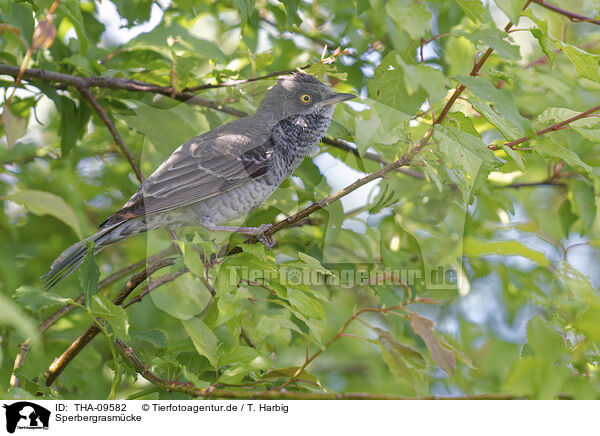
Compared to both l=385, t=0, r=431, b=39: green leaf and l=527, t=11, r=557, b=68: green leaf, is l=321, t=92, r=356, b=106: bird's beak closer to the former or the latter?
l=385, t=0, r=431, b=39: green leaf

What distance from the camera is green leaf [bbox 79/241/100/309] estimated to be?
2.07 meters

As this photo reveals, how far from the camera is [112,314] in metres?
2.03

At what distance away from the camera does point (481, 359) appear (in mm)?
5219

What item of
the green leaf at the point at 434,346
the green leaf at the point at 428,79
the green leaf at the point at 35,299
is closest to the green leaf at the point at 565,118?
the green leaf at the point at 428,79

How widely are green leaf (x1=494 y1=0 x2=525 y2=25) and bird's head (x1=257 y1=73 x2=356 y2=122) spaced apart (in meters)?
1.33

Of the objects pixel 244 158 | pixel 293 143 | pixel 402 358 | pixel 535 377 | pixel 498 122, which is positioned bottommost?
pixel 535 377

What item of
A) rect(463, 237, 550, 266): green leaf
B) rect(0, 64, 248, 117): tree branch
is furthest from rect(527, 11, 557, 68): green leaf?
rect(0, 64, 248, 117): tree branch

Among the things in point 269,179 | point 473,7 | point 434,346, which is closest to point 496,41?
point 473,7

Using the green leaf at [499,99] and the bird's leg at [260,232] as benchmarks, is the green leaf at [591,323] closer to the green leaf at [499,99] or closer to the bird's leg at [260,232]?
the green leaf at [499,99]

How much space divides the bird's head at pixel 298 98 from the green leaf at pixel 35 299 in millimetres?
1826

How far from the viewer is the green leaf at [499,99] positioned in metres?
2.08

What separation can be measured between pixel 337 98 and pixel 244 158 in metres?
0.71

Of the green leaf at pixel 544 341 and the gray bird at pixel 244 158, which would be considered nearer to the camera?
the green leaf at pixel 544 341
